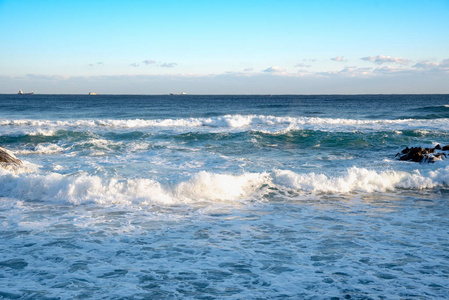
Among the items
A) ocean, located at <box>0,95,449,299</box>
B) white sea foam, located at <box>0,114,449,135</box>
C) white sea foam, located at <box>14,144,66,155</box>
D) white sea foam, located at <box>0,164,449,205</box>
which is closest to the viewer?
ocean, located at <box>0,95,449,299</box>

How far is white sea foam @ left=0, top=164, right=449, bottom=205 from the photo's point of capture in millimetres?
9312

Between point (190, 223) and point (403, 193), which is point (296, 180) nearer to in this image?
point (403, 193)

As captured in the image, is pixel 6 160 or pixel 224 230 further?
pixel 6 160

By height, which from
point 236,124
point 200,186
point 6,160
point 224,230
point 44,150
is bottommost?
point 224,230

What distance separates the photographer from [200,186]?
9.88 m

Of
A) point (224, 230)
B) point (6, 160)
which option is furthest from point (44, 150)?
point (224, 230)

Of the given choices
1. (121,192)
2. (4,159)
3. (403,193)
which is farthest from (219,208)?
(4,159)

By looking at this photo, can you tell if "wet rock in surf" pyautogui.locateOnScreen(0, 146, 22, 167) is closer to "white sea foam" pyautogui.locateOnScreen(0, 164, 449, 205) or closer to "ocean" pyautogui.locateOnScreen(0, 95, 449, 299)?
"ocean" pyautogui.locateOnScreen(0, 95, 449, 299)

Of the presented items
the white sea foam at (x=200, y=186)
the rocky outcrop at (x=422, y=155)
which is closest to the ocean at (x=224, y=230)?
the white sea foam at (x=200, y=186)

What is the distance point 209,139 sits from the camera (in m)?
20.6

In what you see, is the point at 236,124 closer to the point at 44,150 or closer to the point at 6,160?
the point at 44,150

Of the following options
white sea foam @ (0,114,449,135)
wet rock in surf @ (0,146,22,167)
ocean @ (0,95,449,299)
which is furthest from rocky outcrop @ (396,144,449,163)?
wet rock in surf @ (0,146,22,167)

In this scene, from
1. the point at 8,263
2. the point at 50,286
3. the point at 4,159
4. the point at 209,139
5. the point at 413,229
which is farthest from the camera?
the point at 209,139

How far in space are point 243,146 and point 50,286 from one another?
46.1 feet
